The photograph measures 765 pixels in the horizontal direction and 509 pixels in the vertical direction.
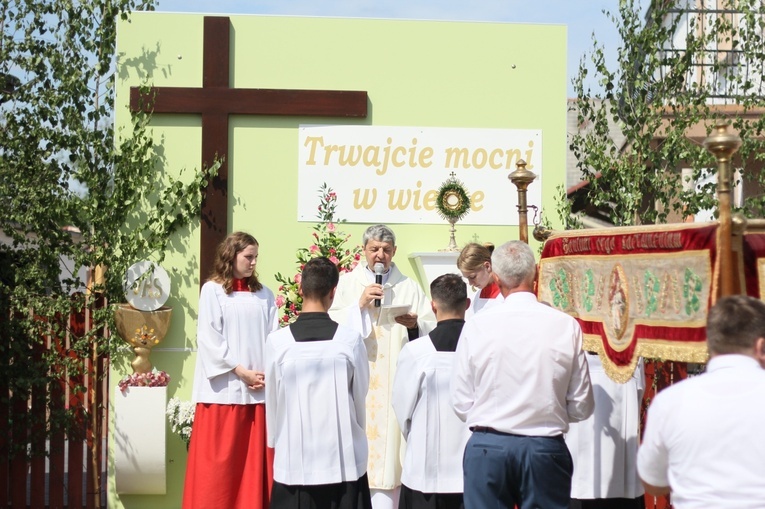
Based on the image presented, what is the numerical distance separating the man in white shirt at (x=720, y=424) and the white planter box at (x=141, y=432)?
5.20 m

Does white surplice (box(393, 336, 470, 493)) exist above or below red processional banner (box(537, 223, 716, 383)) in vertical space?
below

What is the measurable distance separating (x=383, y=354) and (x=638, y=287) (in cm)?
302

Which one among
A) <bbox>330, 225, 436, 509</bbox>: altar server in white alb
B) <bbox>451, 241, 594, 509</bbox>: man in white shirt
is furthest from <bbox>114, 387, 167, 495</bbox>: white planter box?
<bbox>451, 241, 594, 509</bbox>: man in white shirt

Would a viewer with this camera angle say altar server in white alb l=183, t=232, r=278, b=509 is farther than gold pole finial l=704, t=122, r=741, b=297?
Yes

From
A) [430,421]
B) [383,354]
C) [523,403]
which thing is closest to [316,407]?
[430,421]

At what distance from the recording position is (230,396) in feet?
23.1

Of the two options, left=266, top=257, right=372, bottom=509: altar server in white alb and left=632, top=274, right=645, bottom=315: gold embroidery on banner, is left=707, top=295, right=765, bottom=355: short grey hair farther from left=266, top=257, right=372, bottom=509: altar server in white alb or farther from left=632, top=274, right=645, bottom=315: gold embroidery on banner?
left=266, top=257, right=372, bottom=509: altar server in white alb

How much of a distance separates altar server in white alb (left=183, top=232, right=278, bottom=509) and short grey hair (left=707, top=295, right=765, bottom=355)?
13.5ft

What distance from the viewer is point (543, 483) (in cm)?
453

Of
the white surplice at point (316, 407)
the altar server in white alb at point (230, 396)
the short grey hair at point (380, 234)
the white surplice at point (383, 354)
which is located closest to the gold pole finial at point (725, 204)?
the white surplice at point (316, 407)

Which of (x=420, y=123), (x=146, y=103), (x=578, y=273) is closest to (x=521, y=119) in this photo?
(x=420, y=123)

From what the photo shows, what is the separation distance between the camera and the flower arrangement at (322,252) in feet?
26.3

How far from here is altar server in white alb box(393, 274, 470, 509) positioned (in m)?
5.50

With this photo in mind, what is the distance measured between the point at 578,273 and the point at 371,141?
3.64 meters
